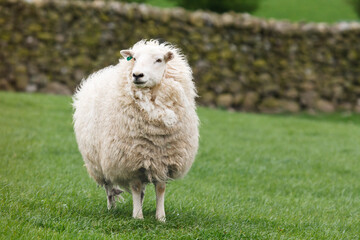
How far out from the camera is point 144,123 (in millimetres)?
4273

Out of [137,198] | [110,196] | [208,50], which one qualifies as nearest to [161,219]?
[137,198]

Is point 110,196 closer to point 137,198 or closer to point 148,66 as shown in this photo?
point 137,198

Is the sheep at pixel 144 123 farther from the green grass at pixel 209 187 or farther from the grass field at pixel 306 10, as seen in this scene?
the grass field at pixel 306 10

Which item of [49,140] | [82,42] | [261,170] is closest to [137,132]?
[261,170]

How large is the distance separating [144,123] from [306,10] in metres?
26.4

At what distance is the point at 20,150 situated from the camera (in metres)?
7.42

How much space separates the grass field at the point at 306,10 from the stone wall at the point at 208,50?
472 inches

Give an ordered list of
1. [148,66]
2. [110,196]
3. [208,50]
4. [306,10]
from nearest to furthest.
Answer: [148,66] → [110,196] → [208,50] → [306,10]

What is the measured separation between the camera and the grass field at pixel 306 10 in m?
27.8

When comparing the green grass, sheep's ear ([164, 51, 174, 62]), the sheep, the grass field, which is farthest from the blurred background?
the grass field

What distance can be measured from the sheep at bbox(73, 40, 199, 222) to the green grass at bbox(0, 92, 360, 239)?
1.29 feet

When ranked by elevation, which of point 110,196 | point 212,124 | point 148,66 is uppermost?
point 148,66

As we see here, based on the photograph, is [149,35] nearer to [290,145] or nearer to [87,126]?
[290,145]

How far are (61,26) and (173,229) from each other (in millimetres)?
11108
